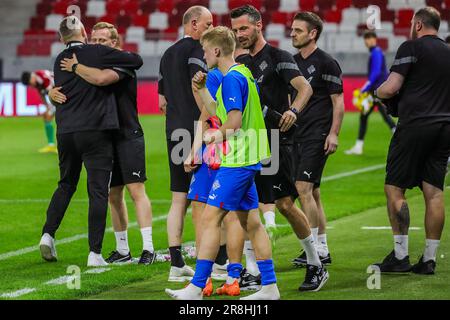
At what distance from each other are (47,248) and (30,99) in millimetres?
21826

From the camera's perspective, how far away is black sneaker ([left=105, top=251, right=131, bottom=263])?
32.2ft

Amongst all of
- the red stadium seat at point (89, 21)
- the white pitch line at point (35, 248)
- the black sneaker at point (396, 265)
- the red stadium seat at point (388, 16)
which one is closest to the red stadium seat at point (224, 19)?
the red stadium seat at point (89, 21)

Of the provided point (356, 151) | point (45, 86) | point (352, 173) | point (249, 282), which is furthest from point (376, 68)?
point (249, 282)

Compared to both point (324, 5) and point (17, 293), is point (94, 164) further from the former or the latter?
point (324, 5)

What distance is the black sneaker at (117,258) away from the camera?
980 cm

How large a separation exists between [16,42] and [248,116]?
85.5 feet

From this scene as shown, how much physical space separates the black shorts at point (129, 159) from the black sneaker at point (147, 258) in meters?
0.73

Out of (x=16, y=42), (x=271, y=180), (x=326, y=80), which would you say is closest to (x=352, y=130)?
(x=16, y=42)

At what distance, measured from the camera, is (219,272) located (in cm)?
891

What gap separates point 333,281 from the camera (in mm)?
8586

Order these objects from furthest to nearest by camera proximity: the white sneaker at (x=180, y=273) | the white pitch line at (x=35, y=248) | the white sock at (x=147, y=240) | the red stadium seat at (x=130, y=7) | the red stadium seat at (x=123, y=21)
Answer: the red stadium seat at (x=130, y=7) < the red stadium seat at (x=123, y=21) < the white pitch line at (x=35, y=248) < the white sock at (x=147, y=240) < the white sneaker at (x=180, y=273)

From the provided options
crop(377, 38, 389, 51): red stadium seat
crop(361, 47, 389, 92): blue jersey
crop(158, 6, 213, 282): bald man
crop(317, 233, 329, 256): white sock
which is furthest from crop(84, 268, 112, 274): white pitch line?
crop(377, 38, 389, 51): red stadium seat

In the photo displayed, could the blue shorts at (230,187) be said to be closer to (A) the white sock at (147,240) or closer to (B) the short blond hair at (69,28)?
(A) the white sock at (147,240)

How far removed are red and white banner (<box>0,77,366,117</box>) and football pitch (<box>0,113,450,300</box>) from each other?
10918mm
